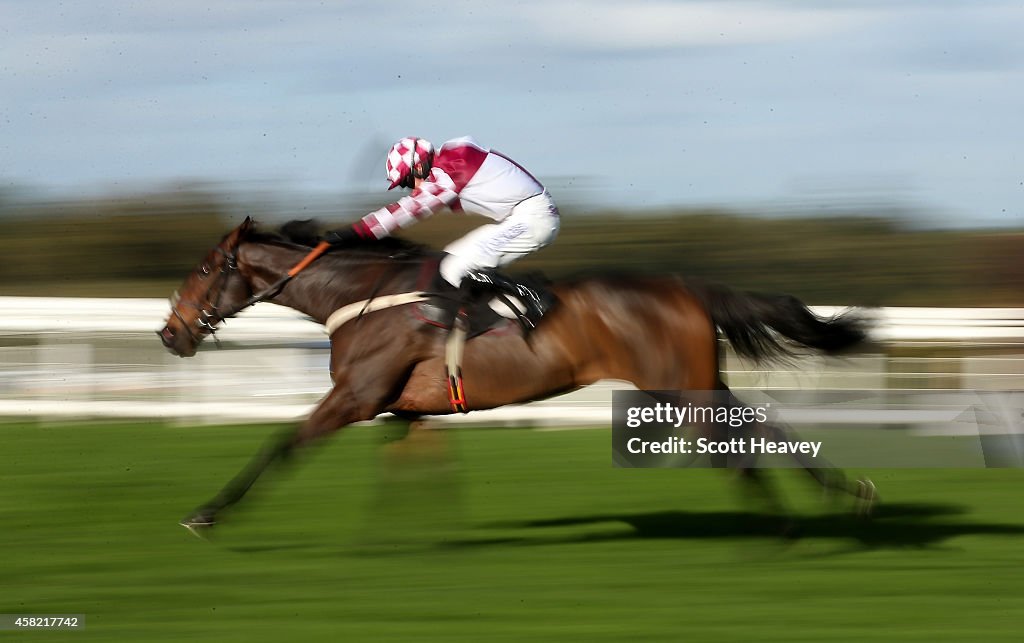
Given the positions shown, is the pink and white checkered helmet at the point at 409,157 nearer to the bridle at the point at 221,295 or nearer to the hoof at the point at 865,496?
the bridle at the point at 221,295

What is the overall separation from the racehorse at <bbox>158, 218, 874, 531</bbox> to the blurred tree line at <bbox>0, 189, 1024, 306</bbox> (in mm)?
9559

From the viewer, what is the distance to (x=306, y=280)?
19.3 ft

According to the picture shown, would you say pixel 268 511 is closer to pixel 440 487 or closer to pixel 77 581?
pixel 440 487

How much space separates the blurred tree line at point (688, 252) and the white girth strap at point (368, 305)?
9.58 m

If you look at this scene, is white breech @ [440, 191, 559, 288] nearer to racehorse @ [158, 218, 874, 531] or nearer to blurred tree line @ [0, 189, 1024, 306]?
racehorse @ [158, 218, 874, 531]

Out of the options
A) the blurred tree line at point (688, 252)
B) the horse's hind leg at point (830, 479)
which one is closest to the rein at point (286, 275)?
the horse's hind leg at point (830, 479)

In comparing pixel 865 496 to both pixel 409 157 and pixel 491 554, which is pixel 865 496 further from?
pixel 409 157

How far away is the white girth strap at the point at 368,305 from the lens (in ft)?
18.6

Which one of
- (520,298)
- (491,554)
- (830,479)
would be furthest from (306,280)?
(830,479)

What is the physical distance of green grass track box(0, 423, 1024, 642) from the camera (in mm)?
4184

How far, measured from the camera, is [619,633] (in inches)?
159

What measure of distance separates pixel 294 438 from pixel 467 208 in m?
1.20

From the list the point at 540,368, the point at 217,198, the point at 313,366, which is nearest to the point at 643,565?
the point at 540,368

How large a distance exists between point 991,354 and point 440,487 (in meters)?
5.39
